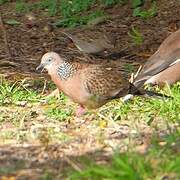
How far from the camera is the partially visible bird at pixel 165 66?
1031 centimetres

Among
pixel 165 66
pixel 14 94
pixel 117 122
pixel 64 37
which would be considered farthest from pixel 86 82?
pixel 64 37

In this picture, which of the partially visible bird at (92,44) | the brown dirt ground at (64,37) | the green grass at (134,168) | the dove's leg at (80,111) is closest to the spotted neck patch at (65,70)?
the dove's leg at (80,111)

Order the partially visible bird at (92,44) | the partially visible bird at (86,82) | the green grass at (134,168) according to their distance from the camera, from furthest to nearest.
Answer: the partially visible bird at (92,44), the partially visible bird at (86,82), the green grass at (134,168)

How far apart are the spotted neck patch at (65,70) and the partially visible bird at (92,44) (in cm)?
335

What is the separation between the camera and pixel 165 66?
10570 millimetres

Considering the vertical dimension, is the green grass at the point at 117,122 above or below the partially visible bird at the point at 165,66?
below

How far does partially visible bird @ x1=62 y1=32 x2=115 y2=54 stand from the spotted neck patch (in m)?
3.35

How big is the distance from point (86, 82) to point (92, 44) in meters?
3.68

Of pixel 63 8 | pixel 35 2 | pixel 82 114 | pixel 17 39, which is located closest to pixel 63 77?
pixel 82 114

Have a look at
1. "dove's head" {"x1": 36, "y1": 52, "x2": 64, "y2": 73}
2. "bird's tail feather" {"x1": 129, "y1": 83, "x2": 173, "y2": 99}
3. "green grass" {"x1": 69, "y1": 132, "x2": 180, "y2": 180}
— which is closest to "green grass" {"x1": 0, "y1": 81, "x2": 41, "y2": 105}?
"dove's head" {"x1": 36, "y1": 52, "x2": 64, "y2": 73}

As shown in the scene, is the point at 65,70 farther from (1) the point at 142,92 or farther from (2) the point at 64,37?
(2) the point at 64,37

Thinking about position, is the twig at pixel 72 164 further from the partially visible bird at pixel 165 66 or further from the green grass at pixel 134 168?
the partially visible bird at pixel 165 66

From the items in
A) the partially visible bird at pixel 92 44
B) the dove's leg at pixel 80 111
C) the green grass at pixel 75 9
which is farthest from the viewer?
the green grass at pixel 75 9

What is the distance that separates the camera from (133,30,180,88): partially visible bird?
1031 centimetres
